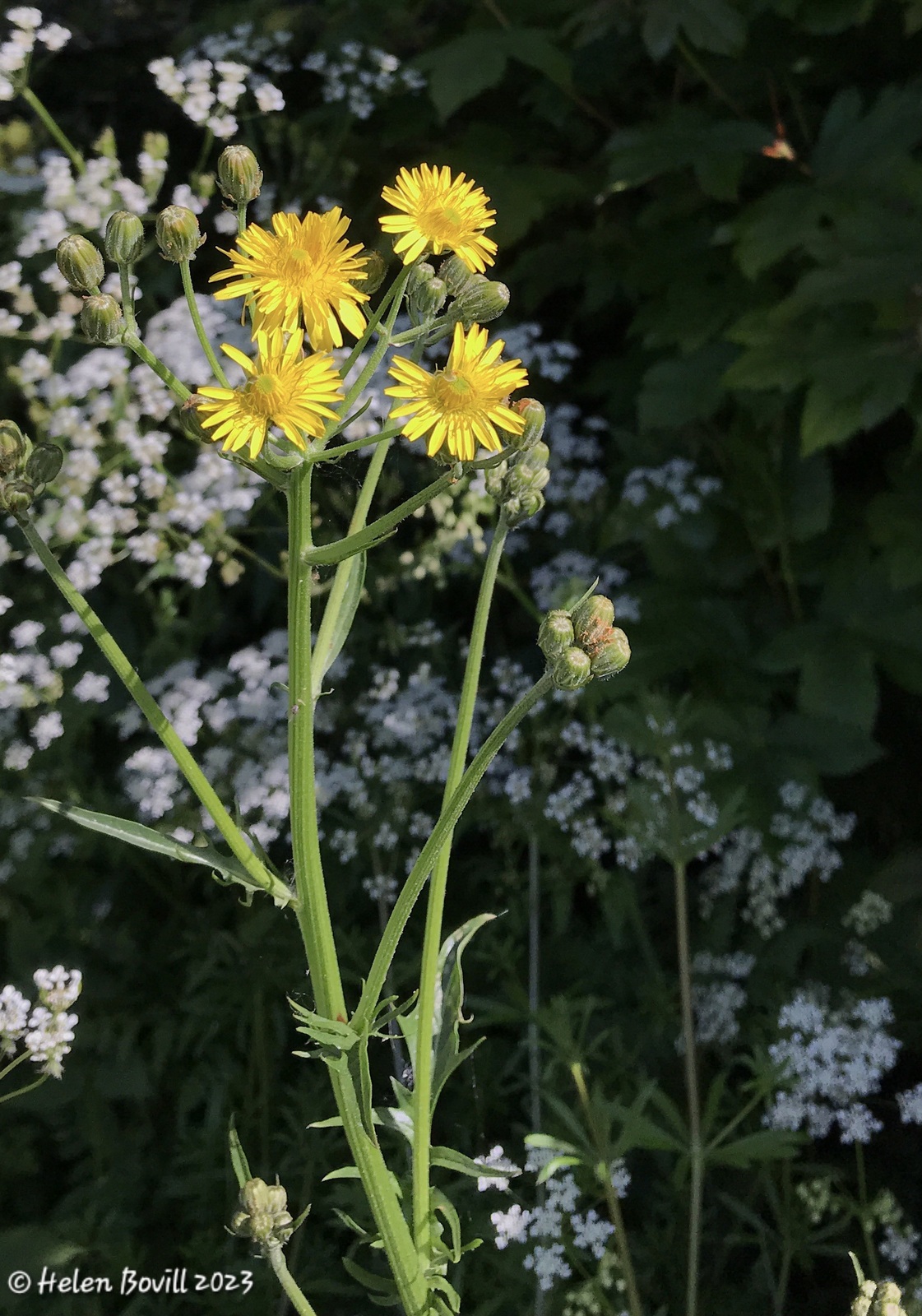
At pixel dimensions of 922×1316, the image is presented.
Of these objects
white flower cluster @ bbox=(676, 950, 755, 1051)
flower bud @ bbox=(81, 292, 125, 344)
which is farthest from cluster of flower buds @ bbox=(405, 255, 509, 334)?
white flower cluster @ bbox=(676, 950, 755, 1051)

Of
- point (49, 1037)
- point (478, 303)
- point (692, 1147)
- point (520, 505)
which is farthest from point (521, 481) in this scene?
point (692, 1147)

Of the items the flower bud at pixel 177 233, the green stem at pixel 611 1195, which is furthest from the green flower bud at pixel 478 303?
the green stem at pixel 611 1195

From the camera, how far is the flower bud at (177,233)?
903mm

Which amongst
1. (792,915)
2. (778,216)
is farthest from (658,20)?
(792,915)

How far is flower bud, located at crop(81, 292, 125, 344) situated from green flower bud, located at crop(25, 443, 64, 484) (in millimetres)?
96

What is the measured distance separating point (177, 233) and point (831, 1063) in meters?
1.21

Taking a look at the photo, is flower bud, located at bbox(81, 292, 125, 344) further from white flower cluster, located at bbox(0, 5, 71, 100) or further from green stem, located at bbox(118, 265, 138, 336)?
white flower cluster, located at bbox(0, 5, 71, 100)

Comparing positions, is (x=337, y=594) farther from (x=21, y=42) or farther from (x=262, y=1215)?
(x=21, y=42)

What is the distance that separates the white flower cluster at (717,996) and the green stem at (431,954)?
70cm

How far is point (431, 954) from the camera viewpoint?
40.1 inches

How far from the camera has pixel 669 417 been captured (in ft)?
6.09

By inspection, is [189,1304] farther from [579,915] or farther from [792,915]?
[792,915]

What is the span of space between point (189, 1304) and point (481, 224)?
147 centimetres

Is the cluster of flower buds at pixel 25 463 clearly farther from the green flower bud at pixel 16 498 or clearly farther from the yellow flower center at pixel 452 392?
the yellow flower center at pixel 452 392
